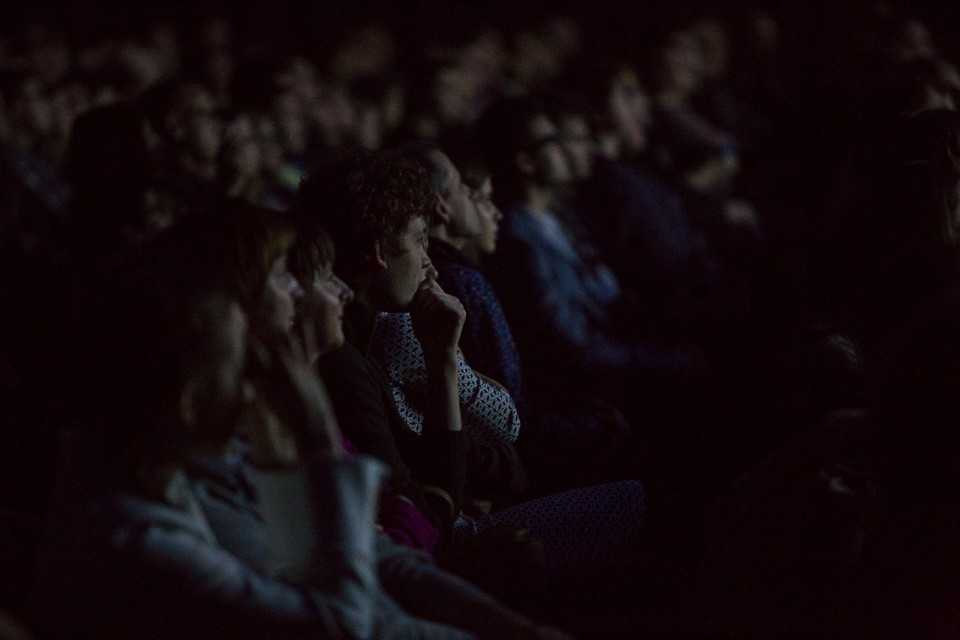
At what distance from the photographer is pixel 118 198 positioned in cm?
359

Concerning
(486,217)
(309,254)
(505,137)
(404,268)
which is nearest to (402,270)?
(404,268)

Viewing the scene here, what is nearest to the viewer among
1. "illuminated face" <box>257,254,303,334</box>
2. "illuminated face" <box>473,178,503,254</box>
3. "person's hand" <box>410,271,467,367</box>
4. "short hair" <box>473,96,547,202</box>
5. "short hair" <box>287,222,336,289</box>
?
"illuminated face" <box>257,254,303,334</box>

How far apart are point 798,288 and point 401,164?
3.00 m

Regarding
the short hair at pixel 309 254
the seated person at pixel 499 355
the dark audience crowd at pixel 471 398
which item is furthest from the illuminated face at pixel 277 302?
the seated person at pixel 499 355

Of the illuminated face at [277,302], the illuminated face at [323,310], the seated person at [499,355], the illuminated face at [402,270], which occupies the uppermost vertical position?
the illuminated face at [277,302]

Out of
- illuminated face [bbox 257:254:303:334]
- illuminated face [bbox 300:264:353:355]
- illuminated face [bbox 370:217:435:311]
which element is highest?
illuminated face [bbox 257:254:303:334]

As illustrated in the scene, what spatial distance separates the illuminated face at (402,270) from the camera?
6.42 ft

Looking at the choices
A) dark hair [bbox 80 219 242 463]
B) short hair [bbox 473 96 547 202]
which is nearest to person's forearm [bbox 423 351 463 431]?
dark hair [bbox 80 219 242 463]

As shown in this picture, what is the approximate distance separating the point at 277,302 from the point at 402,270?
68 centimetres

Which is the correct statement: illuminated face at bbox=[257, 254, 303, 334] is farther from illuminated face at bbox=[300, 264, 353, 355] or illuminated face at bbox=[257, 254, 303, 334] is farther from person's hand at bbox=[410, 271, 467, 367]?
person's hand at bbox=[410, 271, 467, 367]

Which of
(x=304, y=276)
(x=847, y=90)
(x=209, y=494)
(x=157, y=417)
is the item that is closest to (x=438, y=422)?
(x=304, y=276)

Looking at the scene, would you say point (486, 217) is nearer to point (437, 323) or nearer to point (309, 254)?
point (437, 323)

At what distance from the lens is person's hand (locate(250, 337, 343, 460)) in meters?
1.19

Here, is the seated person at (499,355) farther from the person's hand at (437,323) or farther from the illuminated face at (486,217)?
the person's hand at (437,323)
